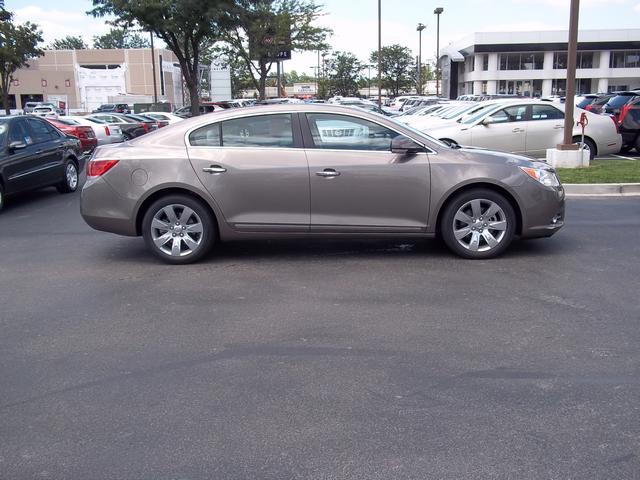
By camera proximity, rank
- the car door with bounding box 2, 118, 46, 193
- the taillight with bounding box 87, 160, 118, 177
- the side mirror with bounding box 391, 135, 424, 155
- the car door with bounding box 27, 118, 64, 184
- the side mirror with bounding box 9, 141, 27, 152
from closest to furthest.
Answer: the side mirror with bounding box 391, 135, 424, 155
the taillight with bounding box 87, 160, 118, 177
the car door with bounding box 2, 118, 46, 193
the side mirror with bounding box 9, 141, 27, 152
the car door with bounding box 27, 118, 64, 184

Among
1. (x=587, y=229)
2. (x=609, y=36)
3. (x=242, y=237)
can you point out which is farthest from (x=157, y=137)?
(x=609, y=36)

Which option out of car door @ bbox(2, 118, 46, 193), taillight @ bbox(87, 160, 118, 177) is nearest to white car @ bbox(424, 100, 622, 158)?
car door @ bbox(2, 118, 46, 193)

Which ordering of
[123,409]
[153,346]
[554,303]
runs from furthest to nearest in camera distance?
[554,303]
[153,346]
[123,409]

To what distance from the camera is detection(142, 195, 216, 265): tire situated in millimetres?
7176

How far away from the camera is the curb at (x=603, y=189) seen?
11367 millimetres

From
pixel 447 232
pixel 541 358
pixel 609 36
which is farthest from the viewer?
pixel 609 36

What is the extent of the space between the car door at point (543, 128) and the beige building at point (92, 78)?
67125 millimetres

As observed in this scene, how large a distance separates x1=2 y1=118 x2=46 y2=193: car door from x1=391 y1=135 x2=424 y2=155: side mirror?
708cm

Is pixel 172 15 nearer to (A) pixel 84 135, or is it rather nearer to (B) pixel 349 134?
(A) pixel 84 135

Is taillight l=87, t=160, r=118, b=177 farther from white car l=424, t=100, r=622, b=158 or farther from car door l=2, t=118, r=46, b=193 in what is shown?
white car l=424, t=100, r=622, b=158

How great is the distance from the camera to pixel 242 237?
725 centimetres

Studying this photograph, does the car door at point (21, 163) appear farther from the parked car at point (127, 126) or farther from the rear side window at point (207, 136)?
the parked car at point (127, 126)

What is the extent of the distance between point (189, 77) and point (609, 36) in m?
48.2

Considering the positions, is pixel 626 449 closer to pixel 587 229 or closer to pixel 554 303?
pixel 554 303
